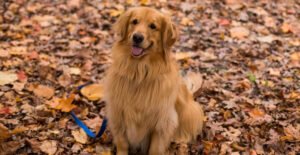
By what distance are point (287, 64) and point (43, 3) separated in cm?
464

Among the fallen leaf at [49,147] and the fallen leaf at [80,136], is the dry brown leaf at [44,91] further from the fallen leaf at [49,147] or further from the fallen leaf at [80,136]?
the fallen leaf at [49,147]

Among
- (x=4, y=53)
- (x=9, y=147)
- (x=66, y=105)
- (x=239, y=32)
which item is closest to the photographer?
(x=9, y=147)

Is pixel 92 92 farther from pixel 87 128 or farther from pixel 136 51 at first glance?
pixel 136 51

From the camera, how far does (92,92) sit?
4.78 meters

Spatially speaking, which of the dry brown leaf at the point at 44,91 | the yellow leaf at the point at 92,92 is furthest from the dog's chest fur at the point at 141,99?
the dry brown leaf at the point at 44,91

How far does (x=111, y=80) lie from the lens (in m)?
3.59

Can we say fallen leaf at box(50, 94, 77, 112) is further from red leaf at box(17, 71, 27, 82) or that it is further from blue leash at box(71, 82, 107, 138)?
red leaf at box(17, 71, 27, 82)

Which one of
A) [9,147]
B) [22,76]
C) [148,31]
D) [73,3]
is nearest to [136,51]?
[148,31]

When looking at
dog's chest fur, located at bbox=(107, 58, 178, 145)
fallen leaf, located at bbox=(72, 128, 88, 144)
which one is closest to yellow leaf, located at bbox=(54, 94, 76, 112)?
fallen leaf, located at bbox=(72, 128, 88, 144)

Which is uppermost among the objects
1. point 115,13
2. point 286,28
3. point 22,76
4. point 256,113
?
point 115,13

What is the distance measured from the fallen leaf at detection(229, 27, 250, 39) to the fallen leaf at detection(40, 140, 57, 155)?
13.1ft

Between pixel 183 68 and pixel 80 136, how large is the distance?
6.98ft

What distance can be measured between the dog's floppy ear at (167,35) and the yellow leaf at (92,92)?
155cm

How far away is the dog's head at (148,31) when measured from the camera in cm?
339
